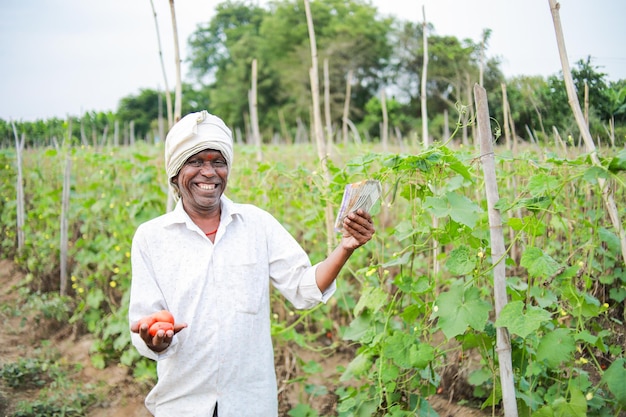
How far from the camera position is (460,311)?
1.90 m

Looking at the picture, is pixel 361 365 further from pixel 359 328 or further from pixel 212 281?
pixel 212 281

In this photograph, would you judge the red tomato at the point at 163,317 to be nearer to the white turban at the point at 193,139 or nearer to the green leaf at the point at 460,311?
the white turban at the point at 193,139

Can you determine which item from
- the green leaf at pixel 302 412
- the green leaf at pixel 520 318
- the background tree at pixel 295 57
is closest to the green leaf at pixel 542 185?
the green leaf at pixel 520 318

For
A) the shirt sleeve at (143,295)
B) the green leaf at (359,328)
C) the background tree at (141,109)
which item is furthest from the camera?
the background tree at (141,109)

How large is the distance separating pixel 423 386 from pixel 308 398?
3.27 ft

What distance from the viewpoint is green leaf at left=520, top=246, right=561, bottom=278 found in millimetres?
1748

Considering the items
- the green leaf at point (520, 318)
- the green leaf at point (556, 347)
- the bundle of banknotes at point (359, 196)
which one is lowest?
the green leaf at point (556, 347)

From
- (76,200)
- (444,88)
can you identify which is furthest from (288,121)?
(76,200)

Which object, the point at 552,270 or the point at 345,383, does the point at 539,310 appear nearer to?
the point at 552,270

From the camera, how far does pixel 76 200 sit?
5184 millimetres

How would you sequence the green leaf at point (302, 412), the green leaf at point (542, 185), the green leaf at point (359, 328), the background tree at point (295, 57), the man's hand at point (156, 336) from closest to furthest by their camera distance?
the man's hand at point (156, 336)
the green leaf at point (542, 185)
the green leaf at point (359, 328)
the green leaf at point (302, 412)
the background tree at point (295, 57)

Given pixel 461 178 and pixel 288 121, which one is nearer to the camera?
pixel 461 178

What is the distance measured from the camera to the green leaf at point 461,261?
190 cm

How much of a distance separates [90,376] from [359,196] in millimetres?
2672
